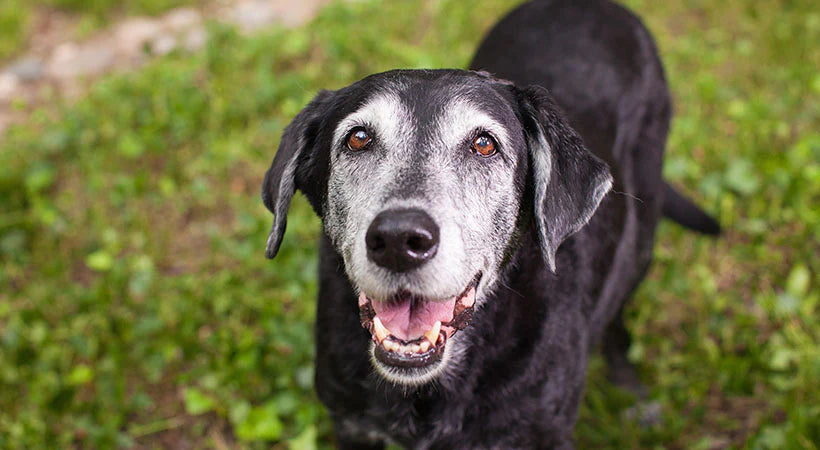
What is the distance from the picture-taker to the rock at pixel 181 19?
6.28 metres

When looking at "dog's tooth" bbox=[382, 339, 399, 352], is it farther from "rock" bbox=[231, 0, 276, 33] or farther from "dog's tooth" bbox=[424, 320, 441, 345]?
"rock" bbox=[231, 0, 276, 33]

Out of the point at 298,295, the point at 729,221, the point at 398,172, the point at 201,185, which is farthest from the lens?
the point at 201,185

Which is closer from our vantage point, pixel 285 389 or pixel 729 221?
pixel 285 389

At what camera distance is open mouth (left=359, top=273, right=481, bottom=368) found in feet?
7.40

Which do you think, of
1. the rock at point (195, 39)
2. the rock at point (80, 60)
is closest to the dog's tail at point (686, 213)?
the rock at point (195, 39)

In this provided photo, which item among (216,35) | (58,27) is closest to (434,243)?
(216,35)

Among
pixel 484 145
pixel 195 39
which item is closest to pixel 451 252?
pixel 484 145

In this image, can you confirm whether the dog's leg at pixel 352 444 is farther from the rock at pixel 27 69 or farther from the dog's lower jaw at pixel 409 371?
the rock at pixel 27 69

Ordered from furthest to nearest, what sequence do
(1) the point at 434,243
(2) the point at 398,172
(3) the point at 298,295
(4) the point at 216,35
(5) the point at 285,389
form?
(4) the point at 216,35, (3) the point at 298,295, (5) the point at 285,389, (2) the point at 398,172, (1) the point at 434,243

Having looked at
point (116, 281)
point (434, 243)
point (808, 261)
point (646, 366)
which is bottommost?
point (646, 366)

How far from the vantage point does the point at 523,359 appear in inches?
101

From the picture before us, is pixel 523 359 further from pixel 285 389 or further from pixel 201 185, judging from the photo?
pixel 201 185

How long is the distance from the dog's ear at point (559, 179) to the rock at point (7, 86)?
4983mm

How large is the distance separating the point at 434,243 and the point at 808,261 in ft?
9.39
